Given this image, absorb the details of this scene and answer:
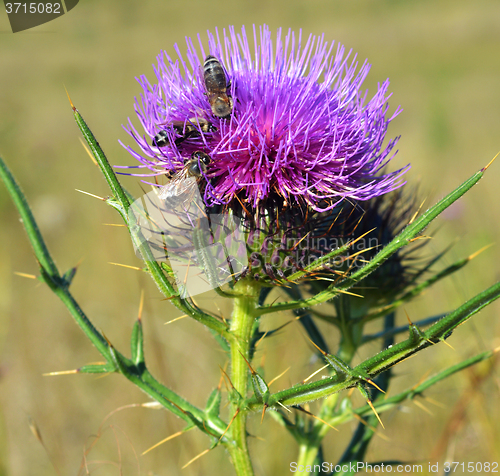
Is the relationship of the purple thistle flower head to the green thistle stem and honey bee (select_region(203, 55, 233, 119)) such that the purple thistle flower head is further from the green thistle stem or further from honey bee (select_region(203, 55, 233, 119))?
the green thistle stem

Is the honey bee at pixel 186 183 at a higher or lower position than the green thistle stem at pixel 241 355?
higher

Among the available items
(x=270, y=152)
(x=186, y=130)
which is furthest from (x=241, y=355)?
(x=186, y=130)

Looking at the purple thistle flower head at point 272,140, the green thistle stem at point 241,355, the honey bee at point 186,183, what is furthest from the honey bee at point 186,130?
the green thistle stem at point 241,355

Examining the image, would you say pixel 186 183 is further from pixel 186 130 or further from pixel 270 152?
pixel 270 152

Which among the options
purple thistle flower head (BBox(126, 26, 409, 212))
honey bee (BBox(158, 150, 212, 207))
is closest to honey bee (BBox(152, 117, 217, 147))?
purple thistle flower head (BBox(126, 26, 409, 212))

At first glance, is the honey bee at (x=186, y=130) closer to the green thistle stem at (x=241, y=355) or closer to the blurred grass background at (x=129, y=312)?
the green thistle stem at (x=241, y=355)

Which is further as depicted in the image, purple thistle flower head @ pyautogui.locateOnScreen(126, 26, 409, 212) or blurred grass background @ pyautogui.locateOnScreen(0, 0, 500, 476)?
blurred grass background @ pyautogui.locateOnScreen(0, 0, 500, 476)
